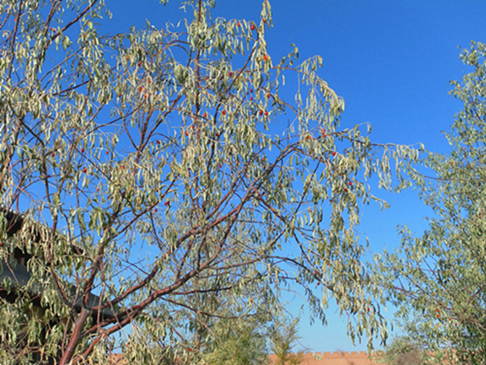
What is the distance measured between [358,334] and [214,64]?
2.86 m

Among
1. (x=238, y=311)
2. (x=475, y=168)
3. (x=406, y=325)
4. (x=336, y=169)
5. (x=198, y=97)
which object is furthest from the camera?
(x=475, y=168)

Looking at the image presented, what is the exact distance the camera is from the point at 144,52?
15.4ft

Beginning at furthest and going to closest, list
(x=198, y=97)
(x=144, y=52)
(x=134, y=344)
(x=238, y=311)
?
(x=238, y=311)
(x=144, y=52)
(x=198, y=97)
(x=134, y=344)

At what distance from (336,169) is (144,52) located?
247 centimetres

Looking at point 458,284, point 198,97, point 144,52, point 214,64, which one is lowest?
point 458,284

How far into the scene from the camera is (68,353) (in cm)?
392

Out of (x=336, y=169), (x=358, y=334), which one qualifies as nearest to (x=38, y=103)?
(x=336, y=169)

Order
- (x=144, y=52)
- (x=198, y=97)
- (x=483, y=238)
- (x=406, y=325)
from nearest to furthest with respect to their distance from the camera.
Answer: (x=198, y=97)
(x=144, y=52)
(x=483, y=238)
(x=406, y=325)

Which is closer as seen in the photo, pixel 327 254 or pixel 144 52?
pixel 327 254

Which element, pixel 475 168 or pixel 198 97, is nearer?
pixel 198 97

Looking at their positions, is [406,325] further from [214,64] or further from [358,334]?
[214,64]

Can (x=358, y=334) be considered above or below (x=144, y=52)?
below

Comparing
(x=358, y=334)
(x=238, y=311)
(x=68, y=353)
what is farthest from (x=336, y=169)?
(x=238, y=311)

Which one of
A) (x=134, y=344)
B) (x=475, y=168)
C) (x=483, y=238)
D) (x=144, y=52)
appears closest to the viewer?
(x=134, y=344)
